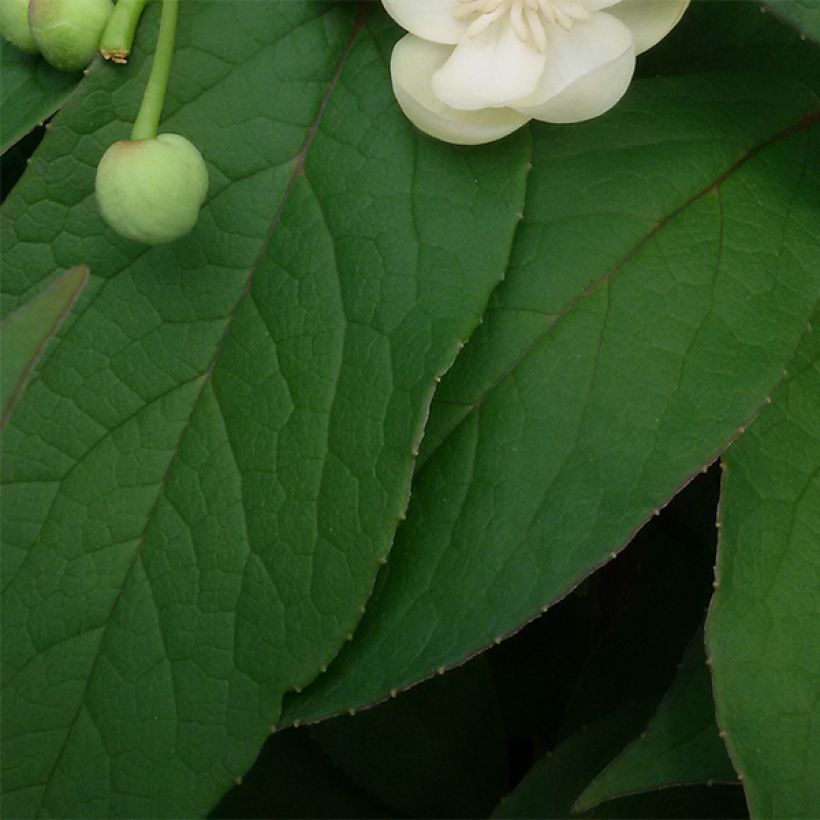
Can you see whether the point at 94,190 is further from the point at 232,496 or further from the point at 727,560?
the point at 727,560

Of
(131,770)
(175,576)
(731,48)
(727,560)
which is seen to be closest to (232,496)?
(175,576)

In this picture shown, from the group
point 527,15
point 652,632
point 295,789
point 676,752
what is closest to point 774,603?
point 676,752

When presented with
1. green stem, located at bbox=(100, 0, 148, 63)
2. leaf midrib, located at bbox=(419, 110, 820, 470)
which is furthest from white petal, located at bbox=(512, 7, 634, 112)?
green stem, located at bbox=(100, 0, 148, 63)

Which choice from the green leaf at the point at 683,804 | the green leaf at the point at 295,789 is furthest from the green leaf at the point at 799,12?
the green leaf at the point at 295,789

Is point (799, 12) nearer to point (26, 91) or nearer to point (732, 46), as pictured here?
point (732, 46)

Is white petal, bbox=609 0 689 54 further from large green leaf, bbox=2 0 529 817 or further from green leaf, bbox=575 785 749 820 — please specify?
green leaf, bbox=575 785 749 820
